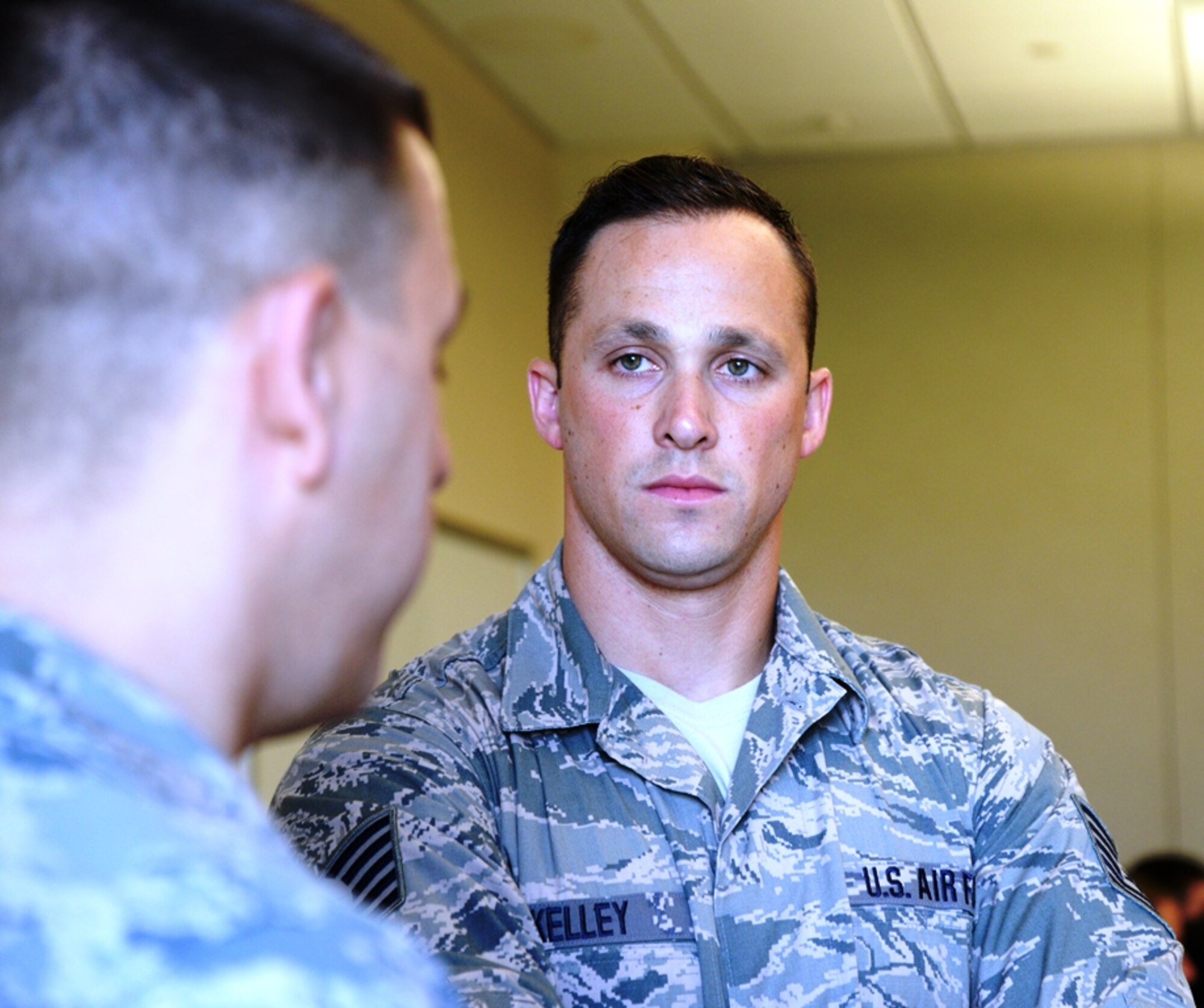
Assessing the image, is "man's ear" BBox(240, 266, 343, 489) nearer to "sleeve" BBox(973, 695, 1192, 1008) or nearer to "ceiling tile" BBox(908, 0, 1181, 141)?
"sleeve" BBox(973, 695, 1192, 1008)

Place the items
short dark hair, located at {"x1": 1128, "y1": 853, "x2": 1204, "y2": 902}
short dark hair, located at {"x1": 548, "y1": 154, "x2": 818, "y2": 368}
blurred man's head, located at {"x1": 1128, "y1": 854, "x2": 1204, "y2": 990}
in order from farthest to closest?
short dark hair, located at {"x1": 1128, "y1": 853, "x2": 1204, "y2": 902}, blurred man's head, located at {"x1": 1128, "y1": 854, "x2": 1204, "y2": 990}, short dark hair, located at {"x1": 548, "y1": 154, "x2": 818, "y2": 368}

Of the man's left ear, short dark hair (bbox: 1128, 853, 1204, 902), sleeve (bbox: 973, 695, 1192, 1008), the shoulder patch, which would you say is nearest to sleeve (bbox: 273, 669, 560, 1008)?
the shoulder patch

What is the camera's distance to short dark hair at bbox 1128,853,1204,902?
403 centimetres

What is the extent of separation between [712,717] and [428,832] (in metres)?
0.43

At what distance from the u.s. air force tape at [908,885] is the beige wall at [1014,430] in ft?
12.3

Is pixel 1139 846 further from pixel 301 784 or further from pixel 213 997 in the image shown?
pixel 213 997

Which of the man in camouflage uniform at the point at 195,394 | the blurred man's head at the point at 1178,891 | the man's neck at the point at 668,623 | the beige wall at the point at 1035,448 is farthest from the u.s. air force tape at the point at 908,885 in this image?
the beige wall at the point at 1035,448

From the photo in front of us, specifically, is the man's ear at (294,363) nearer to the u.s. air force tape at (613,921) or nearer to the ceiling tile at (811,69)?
the u.s. air force tape at (613,921)

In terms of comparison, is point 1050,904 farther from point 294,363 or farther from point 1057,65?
point 1057,65

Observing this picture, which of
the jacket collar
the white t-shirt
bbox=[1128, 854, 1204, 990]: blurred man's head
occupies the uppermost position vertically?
the jacket collar

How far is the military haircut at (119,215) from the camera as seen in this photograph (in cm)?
71

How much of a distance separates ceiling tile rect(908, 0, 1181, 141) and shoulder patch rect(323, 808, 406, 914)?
371cm

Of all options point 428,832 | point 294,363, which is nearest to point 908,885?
point 428,832

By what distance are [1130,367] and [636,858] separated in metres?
4.60
